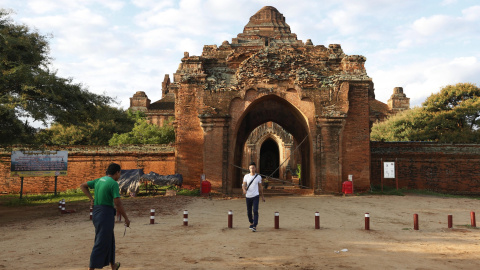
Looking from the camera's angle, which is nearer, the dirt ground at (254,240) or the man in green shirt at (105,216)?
the man in green shirt at (105,216)

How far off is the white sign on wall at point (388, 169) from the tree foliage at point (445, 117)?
9.65 metres

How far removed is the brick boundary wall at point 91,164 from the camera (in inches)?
778

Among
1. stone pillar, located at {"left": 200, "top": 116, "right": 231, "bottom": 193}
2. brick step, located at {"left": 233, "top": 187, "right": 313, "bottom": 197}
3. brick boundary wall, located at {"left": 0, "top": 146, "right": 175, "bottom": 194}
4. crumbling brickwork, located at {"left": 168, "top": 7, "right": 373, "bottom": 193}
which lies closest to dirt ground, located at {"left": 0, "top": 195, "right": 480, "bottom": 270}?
stone pillar, located at {"left": 200, "top": 116, "right": 231, "bottom": 193}

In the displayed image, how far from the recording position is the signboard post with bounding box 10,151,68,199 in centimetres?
1614

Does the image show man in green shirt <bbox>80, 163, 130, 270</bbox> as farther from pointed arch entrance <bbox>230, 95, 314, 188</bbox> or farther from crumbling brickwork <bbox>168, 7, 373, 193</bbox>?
pointed arch entrance <bbox>230, 95, 314, 188</bbox>

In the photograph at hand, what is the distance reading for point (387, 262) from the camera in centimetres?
557

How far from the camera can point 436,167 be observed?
1869cm

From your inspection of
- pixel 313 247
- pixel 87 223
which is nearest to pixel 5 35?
pixel 87 223

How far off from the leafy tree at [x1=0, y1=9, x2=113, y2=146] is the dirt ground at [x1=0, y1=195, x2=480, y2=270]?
3.14 meters

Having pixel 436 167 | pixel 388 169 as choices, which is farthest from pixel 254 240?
pixel 436 167

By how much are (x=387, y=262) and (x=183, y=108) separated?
12.6 meters

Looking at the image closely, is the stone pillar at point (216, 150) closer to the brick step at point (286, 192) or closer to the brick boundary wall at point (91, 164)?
the brick step at point (286, 192)

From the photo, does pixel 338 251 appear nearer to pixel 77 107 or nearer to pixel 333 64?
pixel 77 107

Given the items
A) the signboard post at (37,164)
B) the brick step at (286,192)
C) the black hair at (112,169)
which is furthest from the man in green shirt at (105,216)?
the signboard post at (37,164)
